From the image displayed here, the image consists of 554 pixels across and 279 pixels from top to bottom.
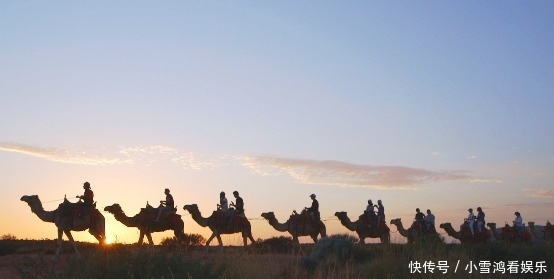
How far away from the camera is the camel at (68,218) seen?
23094mm

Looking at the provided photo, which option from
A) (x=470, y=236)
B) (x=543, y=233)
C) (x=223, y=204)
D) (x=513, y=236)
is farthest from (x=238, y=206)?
(x=543, y=233)

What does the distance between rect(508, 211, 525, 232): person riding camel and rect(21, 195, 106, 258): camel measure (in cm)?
2294

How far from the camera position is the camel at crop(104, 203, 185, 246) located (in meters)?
27.4

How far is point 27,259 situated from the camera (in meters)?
12.2

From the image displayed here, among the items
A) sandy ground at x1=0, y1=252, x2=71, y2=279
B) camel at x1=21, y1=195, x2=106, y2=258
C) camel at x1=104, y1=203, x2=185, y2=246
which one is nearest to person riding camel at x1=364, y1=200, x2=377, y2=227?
camel at x1=104, y1=203, x2=185, y2=246

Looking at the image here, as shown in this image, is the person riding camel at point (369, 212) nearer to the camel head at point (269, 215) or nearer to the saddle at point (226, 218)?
the camel head at point (269, 215)

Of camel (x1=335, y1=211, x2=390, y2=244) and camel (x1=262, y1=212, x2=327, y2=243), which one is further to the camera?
camel (x1=335, y1=211, x2=390, y2=244)

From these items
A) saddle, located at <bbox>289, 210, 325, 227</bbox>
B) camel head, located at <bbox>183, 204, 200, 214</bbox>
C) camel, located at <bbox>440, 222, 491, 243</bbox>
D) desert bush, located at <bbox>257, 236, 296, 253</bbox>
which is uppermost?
camel head, located at <bbox>183, 204, 200, 214</bbox>

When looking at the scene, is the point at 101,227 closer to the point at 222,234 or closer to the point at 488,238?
the point at 222,234

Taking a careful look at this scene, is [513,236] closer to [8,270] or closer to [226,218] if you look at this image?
[226,218]

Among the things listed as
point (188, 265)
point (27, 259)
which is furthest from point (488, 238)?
point (27, 259)

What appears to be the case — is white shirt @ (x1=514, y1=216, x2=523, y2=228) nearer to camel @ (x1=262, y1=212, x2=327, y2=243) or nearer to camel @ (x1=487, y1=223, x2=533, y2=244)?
camel @ (x1=487, y1=223, x2=533, y2=244)

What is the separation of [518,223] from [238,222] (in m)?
16.7

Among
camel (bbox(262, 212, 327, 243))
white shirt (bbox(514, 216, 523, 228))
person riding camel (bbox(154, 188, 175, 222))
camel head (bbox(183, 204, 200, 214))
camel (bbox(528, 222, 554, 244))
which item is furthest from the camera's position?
camel (bbox(528, 222, 554, 244))
